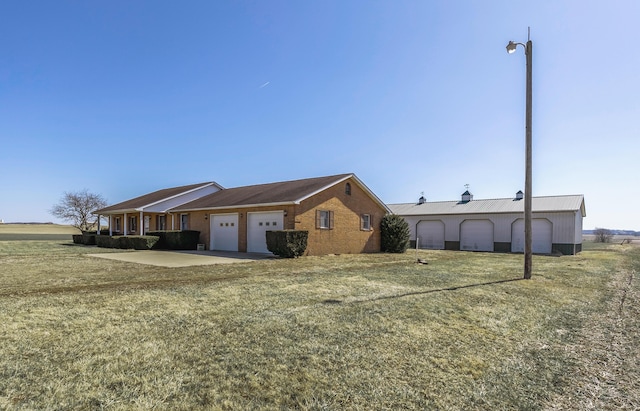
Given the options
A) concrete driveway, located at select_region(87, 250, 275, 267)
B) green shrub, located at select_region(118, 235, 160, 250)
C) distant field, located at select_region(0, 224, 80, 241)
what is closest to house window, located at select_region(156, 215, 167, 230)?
green shrub, located at select_region(118, 235, 160, 250)

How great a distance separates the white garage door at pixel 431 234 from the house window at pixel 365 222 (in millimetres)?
11236

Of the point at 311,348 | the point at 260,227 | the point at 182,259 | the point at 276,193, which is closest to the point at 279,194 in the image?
the point at 276,193

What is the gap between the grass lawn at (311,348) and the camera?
334 cm

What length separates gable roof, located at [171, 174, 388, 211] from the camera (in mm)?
19014

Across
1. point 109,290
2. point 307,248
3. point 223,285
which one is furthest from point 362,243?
point 109,290

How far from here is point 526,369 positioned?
410 centimetres

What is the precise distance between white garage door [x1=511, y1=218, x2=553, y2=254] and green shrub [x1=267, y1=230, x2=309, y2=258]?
1824 cm

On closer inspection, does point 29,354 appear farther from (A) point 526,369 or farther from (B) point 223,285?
(A) point 526,369

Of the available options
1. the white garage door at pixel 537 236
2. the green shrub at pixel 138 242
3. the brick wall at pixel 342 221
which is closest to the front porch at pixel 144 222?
the green shrub at pixel 138 242

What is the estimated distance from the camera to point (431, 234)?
3238 centimetres

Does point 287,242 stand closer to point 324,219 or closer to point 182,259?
point 324,219

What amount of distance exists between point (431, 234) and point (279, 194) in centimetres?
1742

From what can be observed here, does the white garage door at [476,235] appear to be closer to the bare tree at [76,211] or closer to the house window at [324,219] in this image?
the house window at [324,219]

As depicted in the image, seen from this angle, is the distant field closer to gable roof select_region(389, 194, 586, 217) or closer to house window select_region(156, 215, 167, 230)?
house window select_region(156, 215, 167, 230)
